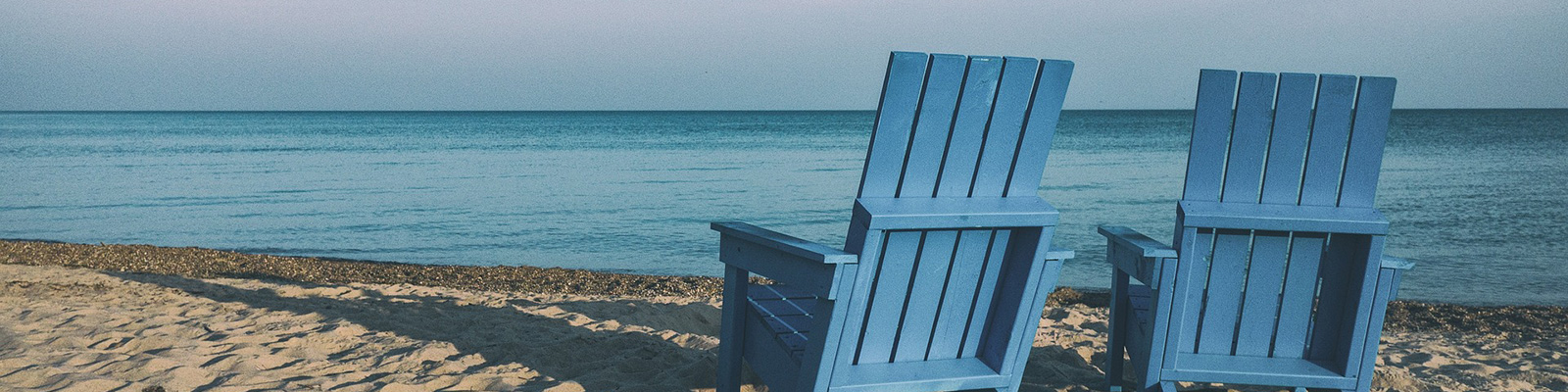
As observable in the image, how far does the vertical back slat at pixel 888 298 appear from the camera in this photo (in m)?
2.15

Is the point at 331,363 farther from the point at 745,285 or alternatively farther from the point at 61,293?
the point at 61,293

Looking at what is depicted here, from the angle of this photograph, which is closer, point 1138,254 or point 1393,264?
point 1393,264

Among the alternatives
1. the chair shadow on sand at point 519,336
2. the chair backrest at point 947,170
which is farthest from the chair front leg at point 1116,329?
the chair shadow on sand at point 519,336

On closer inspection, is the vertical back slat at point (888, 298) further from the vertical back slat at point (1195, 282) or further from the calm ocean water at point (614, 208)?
the calm ocean water at point (614, 208)

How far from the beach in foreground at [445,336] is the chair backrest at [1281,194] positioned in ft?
2.72

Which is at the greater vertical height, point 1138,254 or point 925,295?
point 1138,254

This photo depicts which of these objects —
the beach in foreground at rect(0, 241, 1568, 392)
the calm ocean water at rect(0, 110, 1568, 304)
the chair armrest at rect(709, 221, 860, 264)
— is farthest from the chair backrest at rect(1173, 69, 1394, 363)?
the calm ocean water at rect(0, 110, 1568, 304)

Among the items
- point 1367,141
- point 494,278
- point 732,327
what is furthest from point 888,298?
A: point 494,278

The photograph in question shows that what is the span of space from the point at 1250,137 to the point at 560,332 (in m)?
2.83

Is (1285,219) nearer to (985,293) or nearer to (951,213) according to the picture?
(985,293)

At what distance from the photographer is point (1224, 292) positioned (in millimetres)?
2518

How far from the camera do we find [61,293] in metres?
5.00

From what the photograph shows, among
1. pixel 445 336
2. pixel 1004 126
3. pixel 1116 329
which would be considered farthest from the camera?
pixel 445 336

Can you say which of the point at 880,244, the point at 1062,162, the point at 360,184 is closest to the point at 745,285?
the point at 880,244
